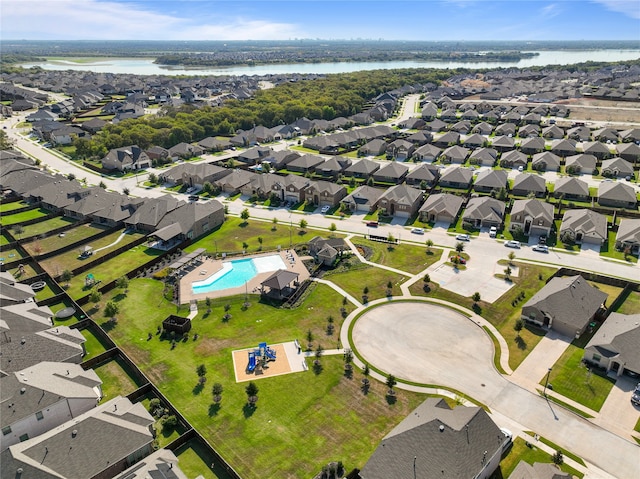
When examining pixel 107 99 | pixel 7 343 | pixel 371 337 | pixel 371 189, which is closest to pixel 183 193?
pixel 371 189

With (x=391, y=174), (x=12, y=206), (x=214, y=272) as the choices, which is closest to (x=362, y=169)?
(x=391, y=174)

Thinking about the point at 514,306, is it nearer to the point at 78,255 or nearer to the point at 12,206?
the point at 78,255

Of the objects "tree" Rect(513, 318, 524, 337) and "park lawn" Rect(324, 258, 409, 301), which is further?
"park lawn" Rect(324, 258, 409, 301)

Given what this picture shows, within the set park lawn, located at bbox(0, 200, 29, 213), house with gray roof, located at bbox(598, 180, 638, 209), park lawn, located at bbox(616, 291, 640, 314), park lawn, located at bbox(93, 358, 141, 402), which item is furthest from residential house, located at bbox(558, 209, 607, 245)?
park lawn, located at bbox(0, 200, 29, 213)

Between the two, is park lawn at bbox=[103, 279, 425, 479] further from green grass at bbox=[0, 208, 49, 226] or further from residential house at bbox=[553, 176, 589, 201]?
residential house at bbox=[553, 176, 589, 201]

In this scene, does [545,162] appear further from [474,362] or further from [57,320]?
[57,320]

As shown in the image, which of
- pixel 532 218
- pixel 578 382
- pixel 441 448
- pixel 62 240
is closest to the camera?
pixel 441 448

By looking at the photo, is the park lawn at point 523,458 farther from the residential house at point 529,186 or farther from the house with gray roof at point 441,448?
the residential house at point 529,186
